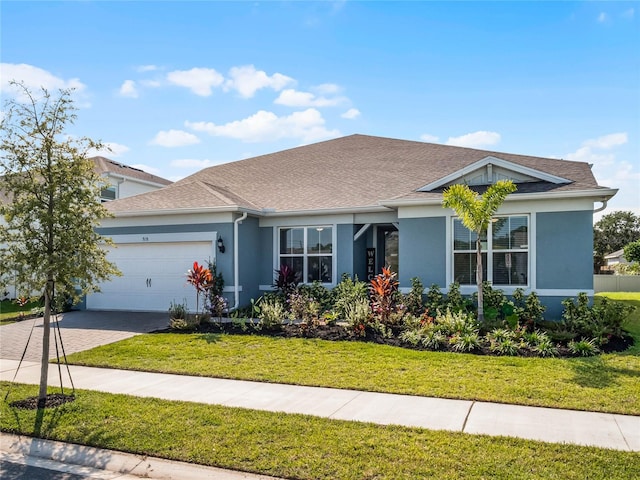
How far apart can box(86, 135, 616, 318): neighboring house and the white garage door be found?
1.4 inches

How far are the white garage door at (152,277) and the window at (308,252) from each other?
8.30ft

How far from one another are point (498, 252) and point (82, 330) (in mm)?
11066

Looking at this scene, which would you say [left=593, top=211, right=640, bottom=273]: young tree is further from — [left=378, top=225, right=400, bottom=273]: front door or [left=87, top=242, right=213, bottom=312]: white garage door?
[left=87, top=242, right=213, bottom=312]: white garage door

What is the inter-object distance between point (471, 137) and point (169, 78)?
13.2 metres

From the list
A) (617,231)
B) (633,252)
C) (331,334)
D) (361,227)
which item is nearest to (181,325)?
(331,334)

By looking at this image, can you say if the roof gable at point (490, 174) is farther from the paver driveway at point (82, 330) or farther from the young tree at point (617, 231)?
the young tree at point (617, 231)

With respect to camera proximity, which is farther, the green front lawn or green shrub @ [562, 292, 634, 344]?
green shrub @ [562, 292, 634, 344]

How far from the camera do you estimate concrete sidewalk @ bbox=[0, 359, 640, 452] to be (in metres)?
5.16

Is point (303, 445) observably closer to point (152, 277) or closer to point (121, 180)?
point (152, 277)

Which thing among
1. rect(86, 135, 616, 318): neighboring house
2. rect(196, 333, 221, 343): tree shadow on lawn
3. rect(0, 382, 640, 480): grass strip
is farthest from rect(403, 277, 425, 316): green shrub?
rect(0, 382, 640, 480): grass strip

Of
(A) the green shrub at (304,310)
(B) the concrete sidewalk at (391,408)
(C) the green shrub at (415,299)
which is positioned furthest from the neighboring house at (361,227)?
(B) the concrete sidewalk at (391,408)

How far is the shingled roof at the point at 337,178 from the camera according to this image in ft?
46.3

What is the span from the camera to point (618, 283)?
28.2 meters

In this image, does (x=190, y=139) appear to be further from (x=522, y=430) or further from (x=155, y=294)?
(x=522, y=430)
